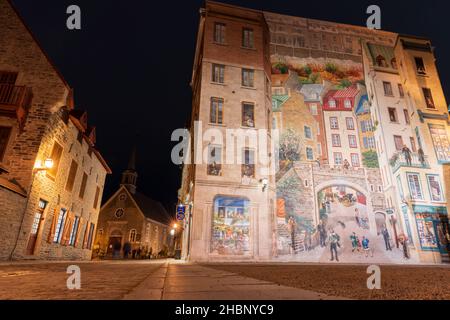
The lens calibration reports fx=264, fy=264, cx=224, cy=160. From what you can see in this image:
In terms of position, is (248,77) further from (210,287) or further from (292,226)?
(210,287)

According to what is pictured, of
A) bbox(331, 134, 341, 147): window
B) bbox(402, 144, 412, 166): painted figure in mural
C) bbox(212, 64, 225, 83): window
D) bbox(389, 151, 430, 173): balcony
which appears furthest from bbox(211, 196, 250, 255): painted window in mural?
bbox(402, 144, 412, 166): painted figure in mural

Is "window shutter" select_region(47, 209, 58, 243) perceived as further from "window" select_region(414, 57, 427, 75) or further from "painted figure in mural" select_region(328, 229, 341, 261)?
"window" select_region(414, 57, 427, 75)

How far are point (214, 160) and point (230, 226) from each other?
4421mm

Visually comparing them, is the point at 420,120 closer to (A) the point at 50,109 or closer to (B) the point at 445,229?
(B) the point at 445,229

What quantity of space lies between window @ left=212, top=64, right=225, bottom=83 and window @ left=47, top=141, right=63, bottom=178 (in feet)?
37.8

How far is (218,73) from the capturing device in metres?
20.2

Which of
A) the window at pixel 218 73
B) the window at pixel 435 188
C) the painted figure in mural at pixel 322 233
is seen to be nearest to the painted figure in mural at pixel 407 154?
the window at pixel 435 188

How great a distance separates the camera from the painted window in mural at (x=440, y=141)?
21.7 m

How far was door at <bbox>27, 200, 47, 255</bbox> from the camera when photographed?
37.0 feet

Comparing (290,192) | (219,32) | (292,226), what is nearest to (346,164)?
(290,192)

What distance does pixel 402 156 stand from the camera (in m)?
21.5

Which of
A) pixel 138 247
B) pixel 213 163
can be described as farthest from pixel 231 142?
pixel 138 247

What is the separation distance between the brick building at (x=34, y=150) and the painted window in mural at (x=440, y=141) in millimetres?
26612

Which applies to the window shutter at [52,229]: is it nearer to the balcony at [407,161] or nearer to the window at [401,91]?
the balcony at [407,161]
